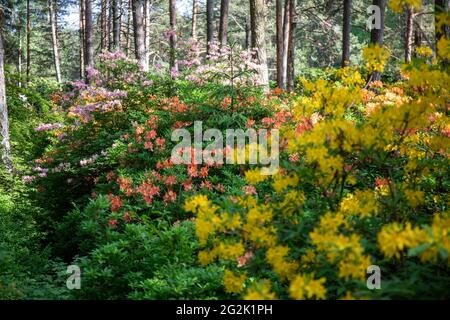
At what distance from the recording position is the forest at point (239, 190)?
8.78ft

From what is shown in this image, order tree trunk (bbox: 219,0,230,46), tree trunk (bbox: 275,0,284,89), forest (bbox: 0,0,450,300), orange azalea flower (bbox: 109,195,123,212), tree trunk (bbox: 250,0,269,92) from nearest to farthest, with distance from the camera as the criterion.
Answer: forest (bbox: 0,0,450,300) < orange azalea flower (bbox: 109,195,123,212) < tree trunk (bbox: 250,0,269,92) < tree trunk (bbox: 275,0,284,89) < tree trunk (bbox: 219,0,230,46)

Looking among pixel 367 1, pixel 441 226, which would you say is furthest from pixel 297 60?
pixel 441 226

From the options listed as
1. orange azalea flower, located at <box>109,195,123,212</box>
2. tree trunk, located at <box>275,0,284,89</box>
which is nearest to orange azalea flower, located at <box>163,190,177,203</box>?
orange azalea flower, located at <box>109,195,123,212</box>

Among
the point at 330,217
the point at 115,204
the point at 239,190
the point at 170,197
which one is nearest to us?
the point at 330,217

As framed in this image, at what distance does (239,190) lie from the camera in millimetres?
5453

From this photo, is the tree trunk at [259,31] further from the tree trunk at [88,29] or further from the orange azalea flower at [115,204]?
the tree trunk at [88,29]

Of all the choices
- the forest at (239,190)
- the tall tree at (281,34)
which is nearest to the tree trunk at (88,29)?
the forest at (239,190)

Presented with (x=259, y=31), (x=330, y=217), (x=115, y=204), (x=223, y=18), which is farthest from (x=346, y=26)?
(x=330, y=217)

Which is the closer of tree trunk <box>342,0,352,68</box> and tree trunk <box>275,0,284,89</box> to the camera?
tree trunk <box>275,0,284,89</box>

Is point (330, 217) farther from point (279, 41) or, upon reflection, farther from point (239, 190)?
point (279, 41)

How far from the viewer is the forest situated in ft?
8.78

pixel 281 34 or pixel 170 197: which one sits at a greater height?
pixel 281 34

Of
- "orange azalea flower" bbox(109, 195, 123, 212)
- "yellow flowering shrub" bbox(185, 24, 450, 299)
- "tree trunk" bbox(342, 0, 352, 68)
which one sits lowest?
"orange azalea flower" bbox(109, 195, 123, 212)

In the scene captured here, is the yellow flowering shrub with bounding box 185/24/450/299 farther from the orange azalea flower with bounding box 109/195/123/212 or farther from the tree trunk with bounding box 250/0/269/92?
the tree trunk with bounding box 250/0/269/92
